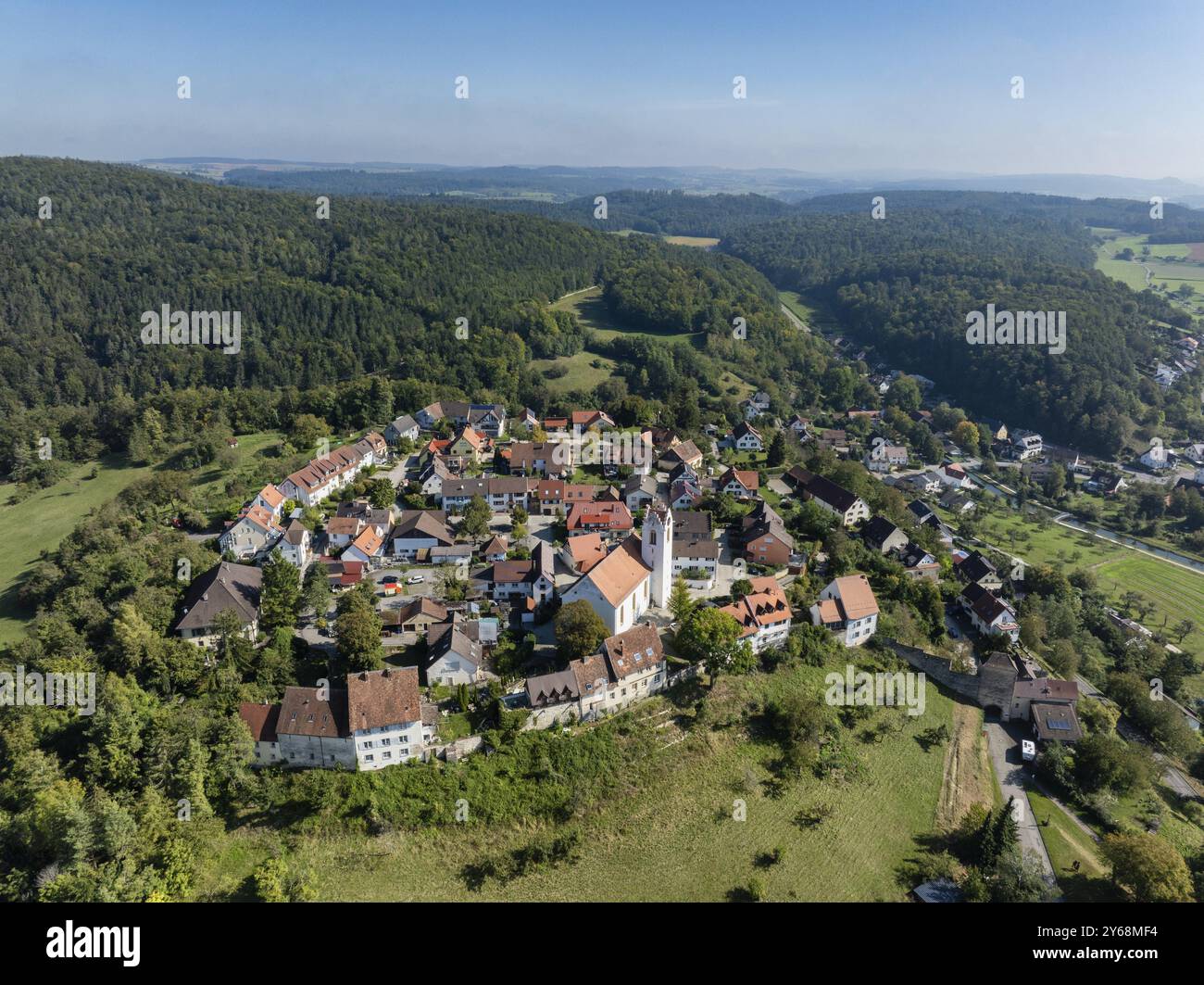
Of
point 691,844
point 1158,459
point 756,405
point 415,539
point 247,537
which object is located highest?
point 756,405

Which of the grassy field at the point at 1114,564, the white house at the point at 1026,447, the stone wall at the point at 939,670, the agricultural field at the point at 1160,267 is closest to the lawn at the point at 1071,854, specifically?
the stone wall at the point at 939,670

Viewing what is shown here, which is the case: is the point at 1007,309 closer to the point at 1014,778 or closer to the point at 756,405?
the point at 756,405

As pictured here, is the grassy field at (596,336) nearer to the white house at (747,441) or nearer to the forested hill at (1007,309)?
the white house at (747,441)

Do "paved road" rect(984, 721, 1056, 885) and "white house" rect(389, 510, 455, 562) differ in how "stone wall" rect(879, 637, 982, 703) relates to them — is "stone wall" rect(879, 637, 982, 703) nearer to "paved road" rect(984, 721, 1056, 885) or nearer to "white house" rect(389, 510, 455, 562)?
"paved road" rect(984, 721, 1056, 885)

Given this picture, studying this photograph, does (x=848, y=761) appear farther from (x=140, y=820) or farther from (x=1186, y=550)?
(x=1186, y=550)

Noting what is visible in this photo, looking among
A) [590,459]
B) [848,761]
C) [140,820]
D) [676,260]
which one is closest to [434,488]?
[590,459]

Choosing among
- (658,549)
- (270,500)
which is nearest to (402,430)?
(270,500)
